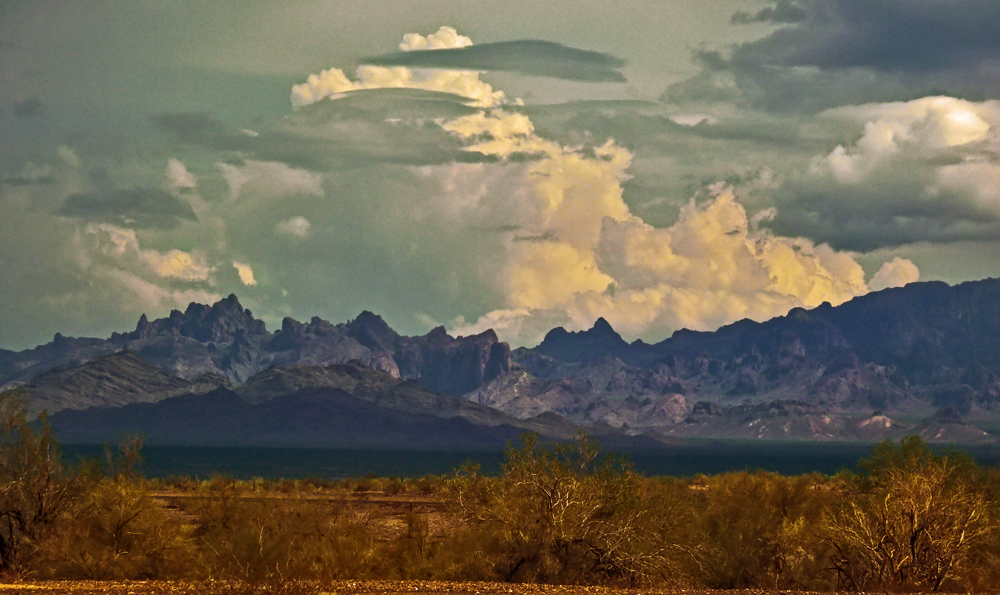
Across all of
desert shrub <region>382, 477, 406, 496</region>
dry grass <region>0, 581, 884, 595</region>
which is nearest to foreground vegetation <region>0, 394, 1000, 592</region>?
dry grass <region>0, 581, 884, 595</region>

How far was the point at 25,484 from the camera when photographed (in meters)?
43.4

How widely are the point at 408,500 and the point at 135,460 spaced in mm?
34024

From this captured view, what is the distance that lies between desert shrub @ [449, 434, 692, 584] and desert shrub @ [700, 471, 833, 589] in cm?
316

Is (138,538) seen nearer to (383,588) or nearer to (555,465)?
(383,588)

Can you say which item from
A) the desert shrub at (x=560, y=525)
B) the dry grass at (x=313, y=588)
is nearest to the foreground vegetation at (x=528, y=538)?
the desert shrub at (x=560, y=525)

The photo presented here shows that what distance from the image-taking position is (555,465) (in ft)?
137

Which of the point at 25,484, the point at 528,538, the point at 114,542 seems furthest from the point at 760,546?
the point at 25,484

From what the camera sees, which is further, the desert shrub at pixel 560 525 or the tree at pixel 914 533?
the tree at pixel 914 533

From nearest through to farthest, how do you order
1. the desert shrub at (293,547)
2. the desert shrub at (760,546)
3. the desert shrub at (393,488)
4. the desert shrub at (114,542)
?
the desert shrub at (293,547)
the desert shrub at (114,542)
the desert shrub at (760,546)
the desert shrub at (393,488)

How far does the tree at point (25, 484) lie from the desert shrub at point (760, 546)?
990 inches

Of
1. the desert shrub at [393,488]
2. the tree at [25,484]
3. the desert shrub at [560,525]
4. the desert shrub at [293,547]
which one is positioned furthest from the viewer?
the desert shrub at [393,488]

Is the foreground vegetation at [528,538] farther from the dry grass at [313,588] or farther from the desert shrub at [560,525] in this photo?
the dry grass at [313,588]

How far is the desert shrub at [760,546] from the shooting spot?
44.0 meters

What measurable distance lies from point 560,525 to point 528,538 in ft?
4.09
